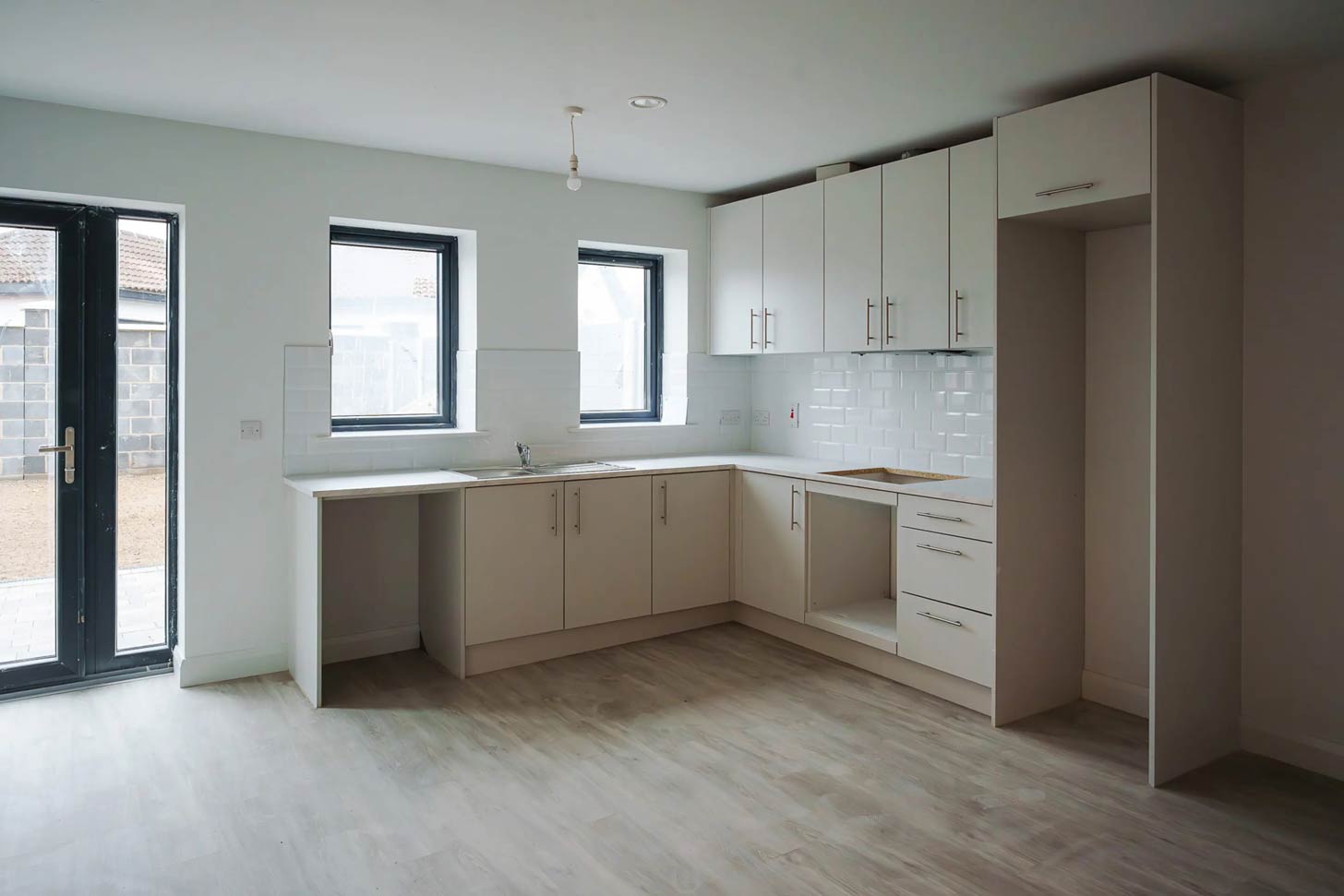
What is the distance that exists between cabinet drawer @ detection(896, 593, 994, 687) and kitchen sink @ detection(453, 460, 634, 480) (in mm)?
1540

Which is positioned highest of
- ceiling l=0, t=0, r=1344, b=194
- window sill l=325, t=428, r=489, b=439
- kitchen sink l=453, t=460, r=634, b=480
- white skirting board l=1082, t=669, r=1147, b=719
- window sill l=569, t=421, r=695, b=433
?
ceiling l=0, t=0, r=1344, b=194

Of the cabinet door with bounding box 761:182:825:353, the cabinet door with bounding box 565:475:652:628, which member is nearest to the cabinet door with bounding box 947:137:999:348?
the cabinet door with bounding box 761:182:825:353

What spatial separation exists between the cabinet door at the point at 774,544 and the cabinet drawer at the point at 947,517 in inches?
25.3

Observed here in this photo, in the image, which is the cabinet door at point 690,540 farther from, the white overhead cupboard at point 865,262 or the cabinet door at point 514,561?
the white overhead cupboard at point 865,262

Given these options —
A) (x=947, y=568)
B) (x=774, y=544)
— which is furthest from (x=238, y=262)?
(x=947, y=568)

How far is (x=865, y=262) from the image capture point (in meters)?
4.38

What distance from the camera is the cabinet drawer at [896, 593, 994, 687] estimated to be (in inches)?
141

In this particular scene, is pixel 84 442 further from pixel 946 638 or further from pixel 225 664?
pixel 946 638

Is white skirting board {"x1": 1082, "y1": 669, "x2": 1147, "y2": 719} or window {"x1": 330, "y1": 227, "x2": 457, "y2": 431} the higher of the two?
window {"x1": 330, "y1": 227, "x2": 457, "y2": 431}

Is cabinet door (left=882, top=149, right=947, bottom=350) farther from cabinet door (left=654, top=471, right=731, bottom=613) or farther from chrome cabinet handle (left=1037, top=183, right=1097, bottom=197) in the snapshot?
cabinet door (left=654, top=471, right=731, bottom=613)

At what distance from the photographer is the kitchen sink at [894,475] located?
4383 millimetres

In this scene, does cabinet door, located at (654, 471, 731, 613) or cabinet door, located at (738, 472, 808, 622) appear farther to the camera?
cabinet door, located at (654, 471, 731, 613)

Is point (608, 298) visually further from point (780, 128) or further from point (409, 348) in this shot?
point (780, 128)

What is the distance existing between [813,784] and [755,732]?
471 mm
